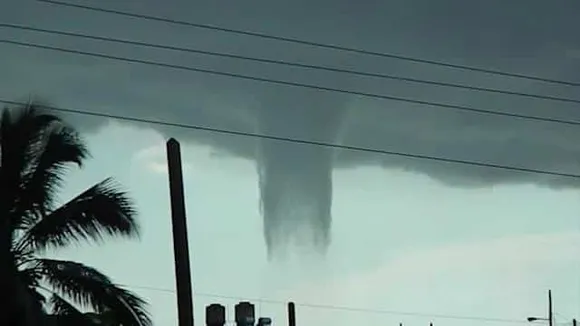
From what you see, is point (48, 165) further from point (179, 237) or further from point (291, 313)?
point (291, 313)

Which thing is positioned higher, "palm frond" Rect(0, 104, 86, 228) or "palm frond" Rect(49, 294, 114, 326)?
"palm frond" Rect(0, 104, 86, 228)

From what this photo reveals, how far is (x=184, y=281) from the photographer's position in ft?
77.6

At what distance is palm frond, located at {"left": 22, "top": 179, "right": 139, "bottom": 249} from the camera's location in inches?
1105

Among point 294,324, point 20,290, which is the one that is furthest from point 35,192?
point 294,324

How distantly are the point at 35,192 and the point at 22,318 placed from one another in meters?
3.20

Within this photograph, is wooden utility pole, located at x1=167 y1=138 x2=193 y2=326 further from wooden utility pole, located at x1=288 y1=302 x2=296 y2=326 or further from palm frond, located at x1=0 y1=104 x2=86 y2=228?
wooden utility pole, located at x1=288 y1=302 x2=296 y2=326

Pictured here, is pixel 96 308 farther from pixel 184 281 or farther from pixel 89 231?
pixel 184 281

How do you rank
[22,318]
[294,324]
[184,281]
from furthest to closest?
[294,324] → [22,318] → [184,281]

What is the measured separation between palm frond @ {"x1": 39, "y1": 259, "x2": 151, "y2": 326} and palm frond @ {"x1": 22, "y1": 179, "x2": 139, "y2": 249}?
21.1 inches

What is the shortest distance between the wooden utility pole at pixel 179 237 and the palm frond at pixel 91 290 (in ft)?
14.6

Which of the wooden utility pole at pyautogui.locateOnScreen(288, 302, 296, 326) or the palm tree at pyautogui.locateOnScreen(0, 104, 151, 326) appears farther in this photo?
the wooden utility pole at pyautogui.locateOnScreen(288, 302, 296, 326)

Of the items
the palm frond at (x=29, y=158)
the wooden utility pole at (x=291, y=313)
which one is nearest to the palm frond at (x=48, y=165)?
the palm frond at (x=29, y=158)

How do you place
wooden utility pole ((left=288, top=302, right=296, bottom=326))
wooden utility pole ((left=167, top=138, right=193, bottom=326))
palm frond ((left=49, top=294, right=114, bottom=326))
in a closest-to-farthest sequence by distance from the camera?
wooden utility pole ((left=167, top=138, right=193, bottom=326))
palm frond ((left=49, top=294, right=114, bottom=326))
wooden utility pole ((left=288, top=302, right=296, bottom=326))

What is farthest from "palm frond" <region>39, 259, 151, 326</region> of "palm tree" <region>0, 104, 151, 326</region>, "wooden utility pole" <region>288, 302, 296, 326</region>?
"wooden utility pole" <region>288, 302, 296, 326</region>
